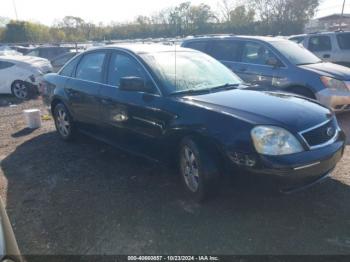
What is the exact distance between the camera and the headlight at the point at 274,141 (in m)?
3.03

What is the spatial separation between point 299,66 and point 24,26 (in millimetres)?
35293

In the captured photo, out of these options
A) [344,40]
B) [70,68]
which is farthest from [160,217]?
[344,40]

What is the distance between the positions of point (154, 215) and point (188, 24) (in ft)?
102

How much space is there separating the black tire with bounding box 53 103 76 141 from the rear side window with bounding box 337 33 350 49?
30.3 ft

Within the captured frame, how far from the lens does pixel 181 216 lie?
134 inches

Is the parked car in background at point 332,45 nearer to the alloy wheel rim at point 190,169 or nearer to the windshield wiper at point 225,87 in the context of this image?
the windshield wiper at point 225,87

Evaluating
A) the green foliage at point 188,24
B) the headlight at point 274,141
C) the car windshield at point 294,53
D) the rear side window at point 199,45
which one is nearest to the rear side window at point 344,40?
the car windshield at point 294,53

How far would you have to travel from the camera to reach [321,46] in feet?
37.7

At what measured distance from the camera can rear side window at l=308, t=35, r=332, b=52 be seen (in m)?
11.3

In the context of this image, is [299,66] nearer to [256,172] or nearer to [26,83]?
[256,172]

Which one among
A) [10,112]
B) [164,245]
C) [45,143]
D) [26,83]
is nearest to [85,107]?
[45,143]

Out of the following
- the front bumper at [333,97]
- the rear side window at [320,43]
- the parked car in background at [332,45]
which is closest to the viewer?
the front bumper at [333,97]

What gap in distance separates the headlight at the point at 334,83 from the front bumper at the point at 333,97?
78mm

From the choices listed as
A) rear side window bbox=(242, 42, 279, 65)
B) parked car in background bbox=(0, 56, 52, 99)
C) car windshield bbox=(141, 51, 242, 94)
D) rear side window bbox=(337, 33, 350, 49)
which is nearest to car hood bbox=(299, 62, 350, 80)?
rear side window bbox=(242, 42, 279, 65)
